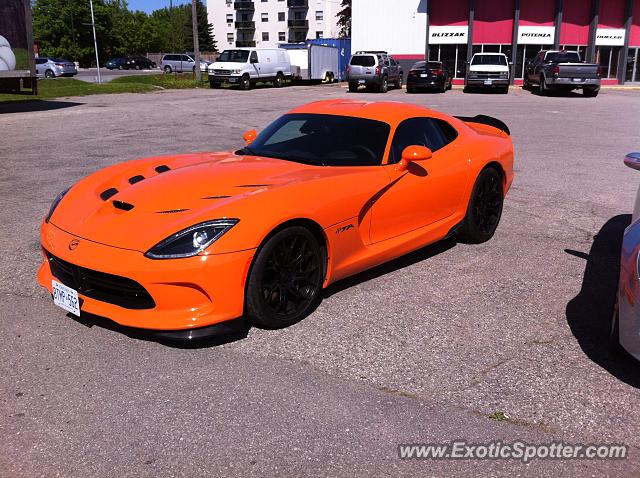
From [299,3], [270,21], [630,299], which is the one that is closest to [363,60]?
[630,299]

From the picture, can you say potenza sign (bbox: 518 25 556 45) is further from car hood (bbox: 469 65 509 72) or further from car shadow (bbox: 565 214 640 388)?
car shadow (bbox: 565 214 640 388)

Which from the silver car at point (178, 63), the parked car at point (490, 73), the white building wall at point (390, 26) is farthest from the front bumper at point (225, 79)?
the silver car at point (178, 63)

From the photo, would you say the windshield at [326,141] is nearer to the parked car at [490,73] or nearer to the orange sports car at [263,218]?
the orange sports car at [263,218]

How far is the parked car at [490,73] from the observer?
2777 cm

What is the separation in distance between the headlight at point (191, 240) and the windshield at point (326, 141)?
1262 millimetres

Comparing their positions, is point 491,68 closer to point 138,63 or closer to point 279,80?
point 279,80

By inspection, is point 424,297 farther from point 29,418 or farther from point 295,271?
point 29,418

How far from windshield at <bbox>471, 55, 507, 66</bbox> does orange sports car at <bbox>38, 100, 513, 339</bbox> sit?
82.4ft

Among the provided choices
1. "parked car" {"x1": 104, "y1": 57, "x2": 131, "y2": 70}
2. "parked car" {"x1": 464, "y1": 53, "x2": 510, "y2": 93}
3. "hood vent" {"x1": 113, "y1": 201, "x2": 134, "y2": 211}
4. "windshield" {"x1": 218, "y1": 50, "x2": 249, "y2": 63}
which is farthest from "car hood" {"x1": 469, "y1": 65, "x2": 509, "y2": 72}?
"parked car" {"x1": 104, "y1": 57, "x2": 131, "y2": 70}

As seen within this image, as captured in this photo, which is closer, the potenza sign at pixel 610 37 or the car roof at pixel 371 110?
the car roof at pixel 371 110

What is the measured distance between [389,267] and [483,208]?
1218mm

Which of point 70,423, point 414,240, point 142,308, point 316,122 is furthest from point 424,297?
point 70,423

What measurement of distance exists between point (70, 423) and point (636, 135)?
1422 centimetres

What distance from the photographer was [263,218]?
342cm
